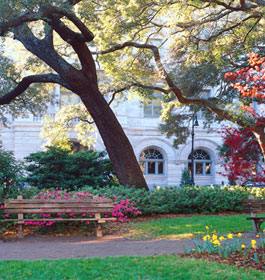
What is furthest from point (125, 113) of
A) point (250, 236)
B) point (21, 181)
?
point (250, 236)

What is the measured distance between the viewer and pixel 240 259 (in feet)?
19.6

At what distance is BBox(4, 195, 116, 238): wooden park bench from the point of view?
9.16m

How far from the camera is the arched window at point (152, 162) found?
3444cm

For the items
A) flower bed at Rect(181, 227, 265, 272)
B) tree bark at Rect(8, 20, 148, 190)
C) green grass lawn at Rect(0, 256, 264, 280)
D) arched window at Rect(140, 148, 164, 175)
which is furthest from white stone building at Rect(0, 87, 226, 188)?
green grass lawn at Rect(0, 256, 264, 280)

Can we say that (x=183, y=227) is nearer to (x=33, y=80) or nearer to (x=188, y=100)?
(x=188, y=100)

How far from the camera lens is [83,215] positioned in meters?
9.55

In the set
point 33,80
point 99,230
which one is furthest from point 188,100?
point 99,230

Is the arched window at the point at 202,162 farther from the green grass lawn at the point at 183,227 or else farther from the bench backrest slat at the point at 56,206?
the bench backrest slat at the point at 56,206

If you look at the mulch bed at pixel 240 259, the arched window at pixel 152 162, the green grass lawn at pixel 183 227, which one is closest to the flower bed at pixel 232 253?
the mulch bed at pixel 240 259

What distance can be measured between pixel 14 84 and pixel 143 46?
6.61 metres

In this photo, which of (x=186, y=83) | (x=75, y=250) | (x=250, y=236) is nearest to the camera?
(x=75, y=250)

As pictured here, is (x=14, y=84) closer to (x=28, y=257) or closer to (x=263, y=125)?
(x=263, y=125)

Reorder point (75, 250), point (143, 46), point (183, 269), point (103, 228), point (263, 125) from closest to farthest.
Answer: point (183, 269) < point (75, 250) < point (103, 228) < point (263, 125) < point (143, 46)

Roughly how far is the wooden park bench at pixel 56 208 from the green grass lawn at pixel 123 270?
10.2ft
